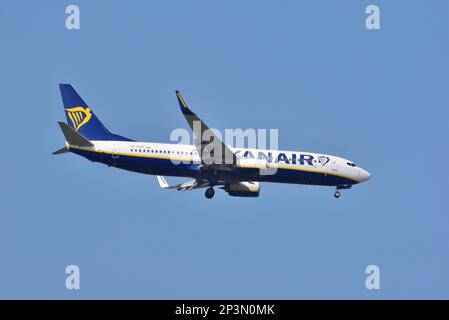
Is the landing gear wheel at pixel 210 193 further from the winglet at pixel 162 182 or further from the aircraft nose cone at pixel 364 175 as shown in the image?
the aircraft nose cone at pixel 364 175

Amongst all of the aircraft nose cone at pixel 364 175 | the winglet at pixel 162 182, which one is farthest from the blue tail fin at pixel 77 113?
the aircraft nose cone at pixel 364 175

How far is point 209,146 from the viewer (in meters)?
68.1

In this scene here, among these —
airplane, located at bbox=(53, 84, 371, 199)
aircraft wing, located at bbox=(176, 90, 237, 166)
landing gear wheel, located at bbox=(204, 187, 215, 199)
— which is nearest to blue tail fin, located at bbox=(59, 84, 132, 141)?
airplane, located at bbox=(53, 84, 371, 199)

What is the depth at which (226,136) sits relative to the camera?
72.1 meters

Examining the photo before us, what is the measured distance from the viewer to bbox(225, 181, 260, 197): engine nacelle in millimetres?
73188

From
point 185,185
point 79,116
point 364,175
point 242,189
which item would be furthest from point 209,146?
point 364,175

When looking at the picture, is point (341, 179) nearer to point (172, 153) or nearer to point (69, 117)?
point (172, 153)

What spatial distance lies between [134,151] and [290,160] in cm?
1176

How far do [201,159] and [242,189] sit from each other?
586 cm

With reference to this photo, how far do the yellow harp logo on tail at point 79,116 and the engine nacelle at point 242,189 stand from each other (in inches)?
472

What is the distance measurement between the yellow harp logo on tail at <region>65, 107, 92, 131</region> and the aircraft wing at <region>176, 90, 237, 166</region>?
9.80 metres

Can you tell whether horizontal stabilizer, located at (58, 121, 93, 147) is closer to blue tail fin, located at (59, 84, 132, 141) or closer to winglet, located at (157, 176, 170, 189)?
blue tail fin, located at (59, 84, 132, 141)

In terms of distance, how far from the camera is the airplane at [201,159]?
227 feet

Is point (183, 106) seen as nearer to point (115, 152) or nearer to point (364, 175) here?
point (115, 152)
